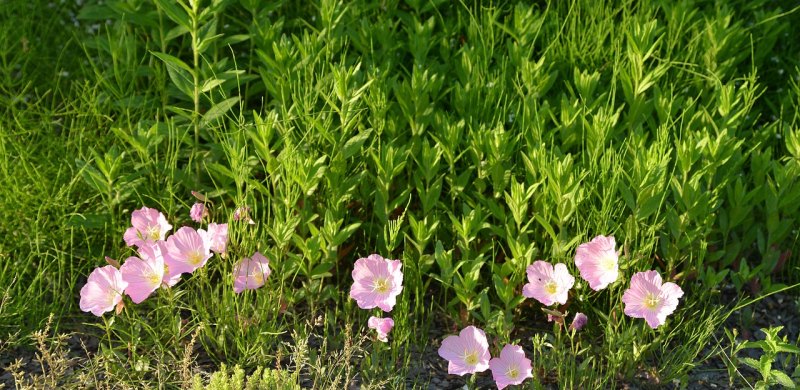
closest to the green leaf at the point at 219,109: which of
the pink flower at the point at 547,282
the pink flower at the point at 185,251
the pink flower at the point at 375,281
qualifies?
the pink flower at the point at 185,251

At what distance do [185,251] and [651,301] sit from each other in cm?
135

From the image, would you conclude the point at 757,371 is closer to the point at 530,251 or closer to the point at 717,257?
the point at 717,257

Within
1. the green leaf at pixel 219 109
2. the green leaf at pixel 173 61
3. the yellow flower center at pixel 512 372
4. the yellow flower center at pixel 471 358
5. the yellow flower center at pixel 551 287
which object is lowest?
the yellow flower center at pixel 512 372

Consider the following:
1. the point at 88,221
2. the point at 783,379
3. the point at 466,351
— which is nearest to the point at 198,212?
the point at 88,221

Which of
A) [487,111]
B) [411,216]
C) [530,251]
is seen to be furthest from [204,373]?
[487,111]

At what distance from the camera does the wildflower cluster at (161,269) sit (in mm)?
2730

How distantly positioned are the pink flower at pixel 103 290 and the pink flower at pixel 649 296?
1432 mm

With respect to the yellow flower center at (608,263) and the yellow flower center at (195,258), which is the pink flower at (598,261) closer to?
the yellow flower center at (608,263)

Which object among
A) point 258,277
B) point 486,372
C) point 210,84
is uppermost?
point 210,84

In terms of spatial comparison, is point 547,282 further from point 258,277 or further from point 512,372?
point 258,277

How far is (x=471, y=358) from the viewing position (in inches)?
107

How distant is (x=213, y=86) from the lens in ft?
10.2

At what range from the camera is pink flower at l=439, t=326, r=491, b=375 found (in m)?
2.70

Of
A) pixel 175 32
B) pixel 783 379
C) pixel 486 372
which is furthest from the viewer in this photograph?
pixel 175 32
